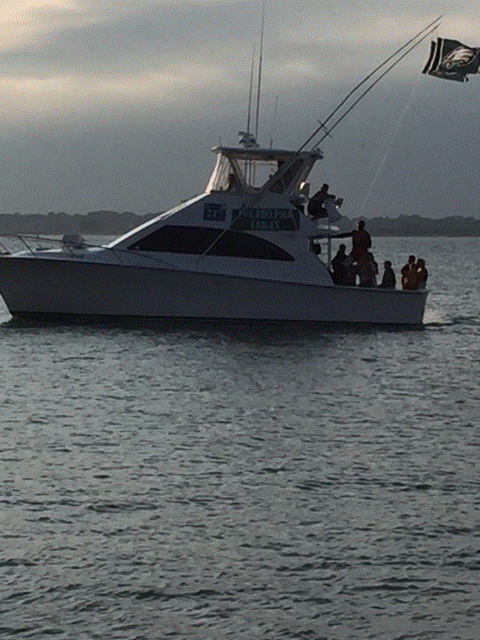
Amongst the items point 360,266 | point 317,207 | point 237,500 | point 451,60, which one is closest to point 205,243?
point 317,207

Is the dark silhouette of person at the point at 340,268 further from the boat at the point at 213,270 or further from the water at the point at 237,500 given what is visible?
the water at the point at 237,500

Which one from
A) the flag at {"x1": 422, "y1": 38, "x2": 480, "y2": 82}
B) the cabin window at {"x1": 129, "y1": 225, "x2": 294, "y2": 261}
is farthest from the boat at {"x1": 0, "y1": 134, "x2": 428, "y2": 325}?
the flag at {"x1": 422, "y1": 38, "x2": 480, "y2": 82}

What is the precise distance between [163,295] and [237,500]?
1706 cm

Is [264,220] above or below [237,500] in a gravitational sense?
above

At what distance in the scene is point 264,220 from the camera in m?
30.8

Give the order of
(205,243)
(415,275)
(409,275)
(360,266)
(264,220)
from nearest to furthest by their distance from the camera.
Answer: (205,243) < (264,220) < (360,266) < (415,275) < (409,275)

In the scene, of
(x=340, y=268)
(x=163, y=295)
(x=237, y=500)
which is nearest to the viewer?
(x=237, y=500)

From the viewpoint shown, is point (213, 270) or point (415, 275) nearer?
point (213, 270)

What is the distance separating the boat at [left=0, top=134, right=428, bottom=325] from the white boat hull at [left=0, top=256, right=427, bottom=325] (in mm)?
21

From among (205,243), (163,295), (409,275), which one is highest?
(205,243)

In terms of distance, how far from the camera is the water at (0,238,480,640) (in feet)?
35.0

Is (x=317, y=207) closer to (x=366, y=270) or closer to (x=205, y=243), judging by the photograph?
(x=366, y=270)

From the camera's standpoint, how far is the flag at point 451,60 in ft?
103

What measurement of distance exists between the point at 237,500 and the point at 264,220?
1692 centimetres
